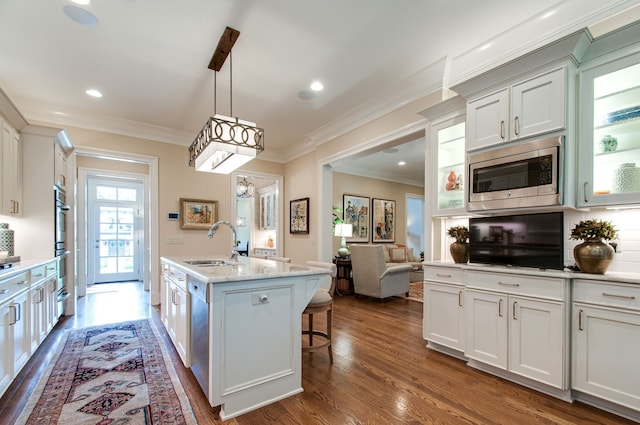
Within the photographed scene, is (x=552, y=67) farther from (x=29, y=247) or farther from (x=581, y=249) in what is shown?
(x=29, y=247)

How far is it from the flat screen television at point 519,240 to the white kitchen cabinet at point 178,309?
247cm

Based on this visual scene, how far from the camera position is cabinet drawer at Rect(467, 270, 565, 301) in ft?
6.98

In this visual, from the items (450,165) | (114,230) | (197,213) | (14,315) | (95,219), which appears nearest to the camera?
(14,315)

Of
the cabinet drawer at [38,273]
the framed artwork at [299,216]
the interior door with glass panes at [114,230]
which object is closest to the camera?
the cabinet drawer at [38,273]

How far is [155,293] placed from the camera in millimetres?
4852

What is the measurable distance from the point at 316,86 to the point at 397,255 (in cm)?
469

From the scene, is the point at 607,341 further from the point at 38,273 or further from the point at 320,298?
the point at 38,273

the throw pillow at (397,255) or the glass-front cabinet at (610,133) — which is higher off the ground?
the glass-front cabinet at (610,133)

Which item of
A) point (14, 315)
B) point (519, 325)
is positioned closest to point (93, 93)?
point (14, 315)

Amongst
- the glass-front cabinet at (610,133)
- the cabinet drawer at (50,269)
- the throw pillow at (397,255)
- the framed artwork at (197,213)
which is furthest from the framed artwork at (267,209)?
the glass-front cabinet at (610,133)

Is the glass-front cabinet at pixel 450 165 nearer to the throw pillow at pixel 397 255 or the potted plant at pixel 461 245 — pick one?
the potted plant at pixel 461 245

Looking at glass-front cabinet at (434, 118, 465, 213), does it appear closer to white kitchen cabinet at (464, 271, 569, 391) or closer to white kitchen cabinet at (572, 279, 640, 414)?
white kitchen cabinet at (464, 271, 569, 391)

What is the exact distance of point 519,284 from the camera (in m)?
2.32

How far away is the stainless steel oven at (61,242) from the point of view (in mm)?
3666
